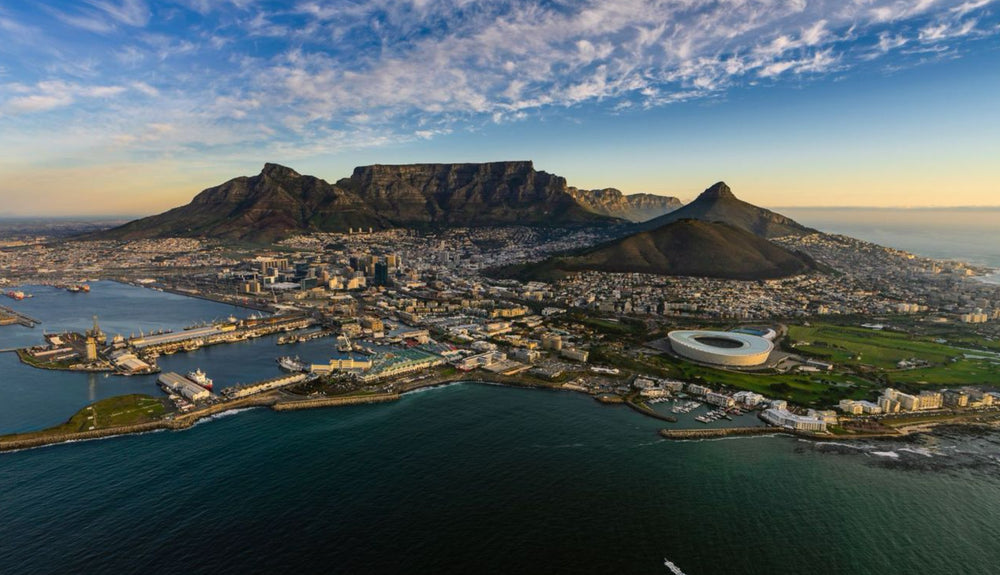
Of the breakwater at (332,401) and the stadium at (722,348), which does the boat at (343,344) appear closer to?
the breakwater at (332,401)

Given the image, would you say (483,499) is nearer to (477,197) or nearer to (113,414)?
(113,414)

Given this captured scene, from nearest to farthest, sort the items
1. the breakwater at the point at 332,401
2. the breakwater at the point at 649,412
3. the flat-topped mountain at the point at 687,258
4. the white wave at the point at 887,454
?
1. the white wave at the point at 887,454
2. the breakwater at the point at 649,412
3. the breakwater at the point at 332,401
4. the flat-topped mountain at the point at 687,258

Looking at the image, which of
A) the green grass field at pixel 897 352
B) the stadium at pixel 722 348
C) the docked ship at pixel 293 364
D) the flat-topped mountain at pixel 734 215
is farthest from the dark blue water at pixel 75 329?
the flat-topped mountain at pixel 734 215

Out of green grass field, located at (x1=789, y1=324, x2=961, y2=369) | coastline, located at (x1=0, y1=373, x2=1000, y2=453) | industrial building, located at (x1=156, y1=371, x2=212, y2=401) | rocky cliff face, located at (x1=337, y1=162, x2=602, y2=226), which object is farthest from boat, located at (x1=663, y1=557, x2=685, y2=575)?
rocky cliff face, located at (x1=337, y1=162, x2=602, y2=226)

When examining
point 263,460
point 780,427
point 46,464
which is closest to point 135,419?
point 46,464

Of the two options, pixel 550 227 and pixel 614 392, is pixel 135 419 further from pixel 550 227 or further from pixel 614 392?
pixel 550 227

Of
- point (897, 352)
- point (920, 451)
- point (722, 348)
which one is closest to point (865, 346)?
point (897, 352)
